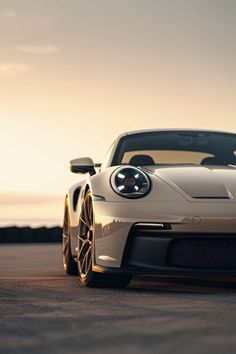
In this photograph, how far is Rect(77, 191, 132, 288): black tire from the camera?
6598 mm

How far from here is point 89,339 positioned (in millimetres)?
4027

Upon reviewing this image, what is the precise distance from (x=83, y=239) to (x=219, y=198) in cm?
136

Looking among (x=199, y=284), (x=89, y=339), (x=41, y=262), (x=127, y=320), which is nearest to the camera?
(x=89, y=339)

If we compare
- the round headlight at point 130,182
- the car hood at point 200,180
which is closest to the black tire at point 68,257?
the car hood at point 200,180

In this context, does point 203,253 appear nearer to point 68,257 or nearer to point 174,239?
point 174,239

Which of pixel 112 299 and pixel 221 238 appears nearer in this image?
pixel 112 299

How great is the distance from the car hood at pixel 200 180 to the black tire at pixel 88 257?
1.90 ft

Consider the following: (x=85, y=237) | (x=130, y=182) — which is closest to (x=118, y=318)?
(x=130, y=182)

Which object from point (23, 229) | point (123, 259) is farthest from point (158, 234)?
point (23, 229)

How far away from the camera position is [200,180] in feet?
21.8

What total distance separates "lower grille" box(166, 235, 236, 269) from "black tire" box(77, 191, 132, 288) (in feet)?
1.52

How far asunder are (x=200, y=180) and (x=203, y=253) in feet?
2.02

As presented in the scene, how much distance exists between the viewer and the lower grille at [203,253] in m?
6.29

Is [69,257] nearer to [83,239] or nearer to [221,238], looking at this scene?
[83,239]
